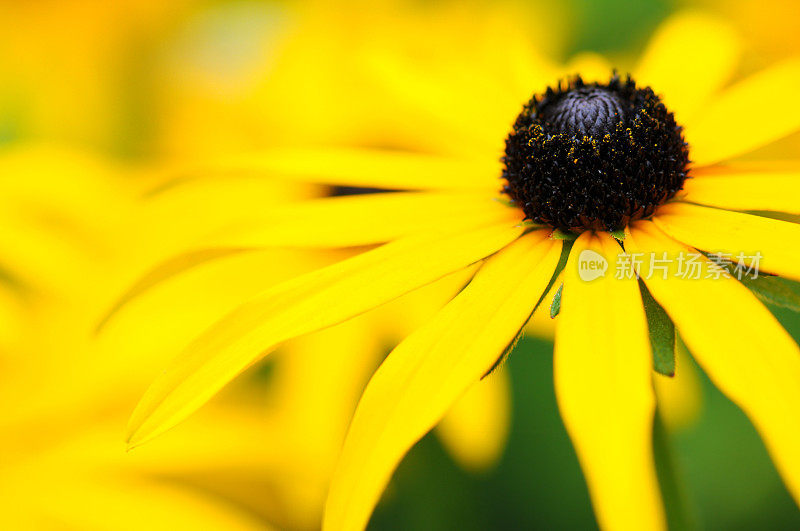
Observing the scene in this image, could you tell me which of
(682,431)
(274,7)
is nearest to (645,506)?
(682,431)

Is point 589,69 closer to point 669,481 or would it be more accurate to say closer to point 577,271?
point 577,271

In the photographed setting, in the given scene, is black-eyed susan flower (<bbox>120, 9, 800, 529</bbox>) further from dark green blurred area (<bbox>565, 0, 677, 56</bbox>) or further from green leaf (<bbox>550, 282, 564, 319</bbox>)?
dark green blurred area (<bbox>565, 0, 677, 56</bbox>)

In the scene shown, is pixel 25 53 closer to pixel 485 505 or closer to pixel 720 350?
pixel 485 505

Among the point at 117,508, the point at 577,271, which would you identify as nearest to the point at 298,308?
the point at 577,271

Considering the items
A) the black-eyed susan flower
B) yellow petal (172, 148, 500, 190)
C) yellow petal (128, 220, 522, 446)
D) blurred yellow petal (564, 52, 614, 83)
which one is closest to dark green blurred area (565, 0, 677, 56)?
blurred yellow petal (564, 52, 614, 83)

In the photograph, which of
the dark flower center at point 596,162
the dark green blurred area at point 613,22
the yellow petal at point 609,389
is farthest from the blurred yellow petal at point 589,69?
the dark green blurred area at point 613,22

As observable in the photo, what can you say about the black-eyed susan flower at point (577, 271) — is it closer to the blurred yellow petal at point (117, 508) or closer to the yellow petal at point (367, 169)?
the yellow petal at point (367, 169)
